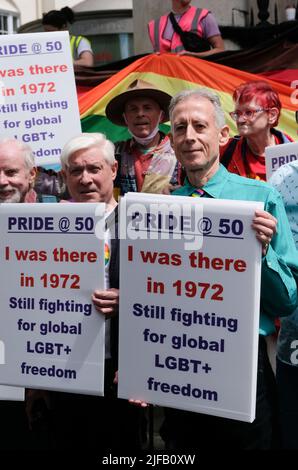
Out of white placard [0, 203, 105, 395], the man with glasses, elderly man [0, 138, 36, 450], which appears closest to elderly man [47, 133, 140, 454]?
white placard [0, 203, 105, 395]

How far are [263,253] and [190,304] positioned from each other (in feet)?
1.04

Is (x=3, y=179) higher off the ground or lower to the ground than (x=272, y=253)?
higher

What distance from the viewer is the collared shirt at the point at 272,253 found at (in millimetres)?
3125

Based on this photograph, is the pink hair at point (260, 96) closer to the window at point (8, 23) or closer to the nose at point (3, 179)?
the nose at point (3, 179)

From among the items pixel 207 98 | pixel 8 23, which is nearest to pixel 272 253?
pixel 207 98

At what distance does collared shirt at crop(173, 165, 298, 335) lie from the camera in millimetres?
3125

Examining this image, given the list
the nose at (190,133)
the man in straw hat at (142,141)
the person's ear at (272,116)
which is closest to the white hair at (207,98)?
the nose at (190,133)

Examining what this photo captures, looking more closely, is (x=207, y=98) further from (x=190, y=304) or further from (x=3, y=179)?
(x=3, y=179)

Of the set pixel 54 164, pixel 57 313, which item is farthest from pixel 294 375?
pixel 54 164

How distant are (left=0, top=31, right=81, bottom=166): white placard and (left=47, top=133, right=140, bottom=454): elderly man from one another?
Result: 5.15 ft

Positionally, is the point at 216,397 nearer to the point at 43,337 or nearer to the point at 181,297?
the point at 181,297

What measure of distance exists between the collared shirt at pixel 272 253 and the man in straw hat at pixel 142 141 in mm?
1627

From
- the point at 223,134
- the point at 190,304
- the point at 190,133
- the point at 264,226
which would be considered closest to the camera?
the point at 264,226

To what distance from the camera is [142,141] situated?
5.17 metres
